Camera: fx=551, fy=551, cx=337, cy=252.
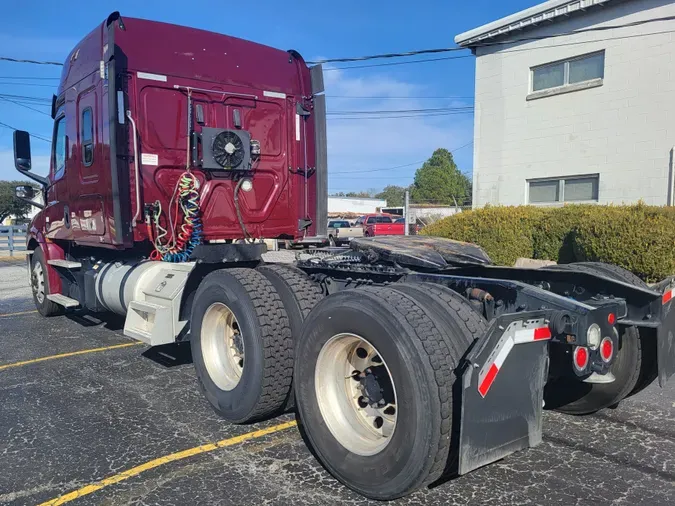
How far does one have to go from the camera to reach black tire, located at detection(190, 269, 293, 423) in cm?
390

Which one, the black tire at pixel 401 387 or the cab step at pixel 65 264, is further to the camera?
the cab step at pixel 65 264

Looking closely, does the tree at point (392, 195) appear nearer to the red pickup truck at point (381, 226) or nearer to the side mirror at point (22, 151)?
the red pickup truck at point (381, 226)

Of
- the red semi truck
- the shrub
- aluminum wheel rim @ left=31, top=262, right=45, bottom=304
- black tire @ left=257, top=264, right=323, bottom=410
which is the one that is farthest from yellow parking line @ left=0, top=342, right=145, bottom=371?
the shrub

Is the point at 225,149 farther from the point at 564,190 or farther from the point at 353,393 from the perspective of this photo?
the point at 564,190

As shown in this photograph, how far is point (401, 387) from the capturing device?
274 centimetres

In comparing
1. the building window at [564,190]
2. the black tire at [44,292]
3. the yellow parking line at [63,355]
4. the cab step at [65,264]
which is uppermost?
the building window at [564,190]

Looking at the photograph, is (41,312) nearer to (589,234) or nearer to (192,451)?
(192,451)

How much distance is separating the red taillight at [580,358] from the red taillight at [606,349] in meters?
0.09

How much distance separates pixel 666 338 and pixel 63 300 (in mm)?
7020

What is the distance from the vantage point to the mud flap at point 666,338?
3.24 m

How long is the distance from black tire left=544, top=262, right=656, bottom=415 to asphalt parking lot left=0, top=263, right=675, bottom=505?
15 centimetres

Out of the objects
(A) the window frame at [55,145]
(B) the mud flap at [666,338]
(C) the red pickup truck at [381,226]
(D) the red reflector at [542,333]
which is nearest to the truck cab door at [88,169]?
(A) the window frame at [55,145]

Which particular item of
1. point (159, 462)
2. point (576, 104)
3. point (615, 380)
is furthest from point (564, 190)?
point (159, 462)

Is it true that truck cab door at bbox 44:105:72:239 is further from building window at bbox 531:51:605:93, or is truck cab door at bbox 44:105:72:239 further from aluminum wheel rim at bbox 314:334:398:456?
building window at bbox 531:51:605:93
